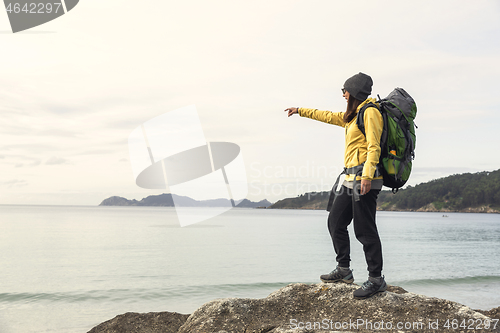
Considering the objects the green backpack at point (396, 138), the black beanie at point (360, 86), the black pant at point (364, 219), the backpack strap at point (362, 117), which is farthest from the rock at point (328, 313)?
the black beanie at point (360, 86)

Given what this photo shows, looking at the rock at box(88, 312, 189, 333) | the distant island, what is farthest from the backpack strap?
the distant island

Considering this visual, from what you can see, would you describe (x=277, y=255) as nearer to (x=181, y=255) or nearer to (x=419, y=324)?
(x=181, y=255)

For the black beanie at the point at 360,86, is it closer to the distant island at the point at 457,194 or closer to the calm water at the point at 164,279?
the calm water at the point at 164,279

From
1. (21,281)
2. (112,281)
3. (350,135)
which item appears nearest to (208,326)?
(350,135)

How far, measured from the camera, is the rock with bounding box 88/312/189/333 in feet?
15.9

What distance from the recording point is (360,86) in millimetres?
3928

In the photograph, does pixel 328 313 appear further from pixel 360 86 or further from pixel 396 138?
pixel 360 86

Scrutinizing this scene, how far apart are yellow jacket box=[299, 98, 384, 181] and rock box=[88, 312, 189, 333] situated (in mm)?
3302

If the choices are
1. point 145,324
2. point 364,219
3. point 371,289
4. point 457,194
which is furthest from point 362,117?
point 457,194

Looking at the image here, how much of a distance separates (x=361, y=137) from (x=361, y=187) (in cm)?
61

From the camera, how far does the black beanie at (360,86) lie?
12.9 feet

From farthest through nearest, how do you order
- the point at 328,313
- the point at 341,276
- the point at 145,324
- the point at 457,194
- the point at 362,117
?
the point at 457,194
the point at 145,324
the point at 341,276
the point at 328,313
the point at 362,117

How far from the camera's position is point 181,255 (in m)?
24.8

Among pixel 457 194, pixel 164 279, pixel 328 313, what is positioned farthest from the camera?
pixel 457 194
